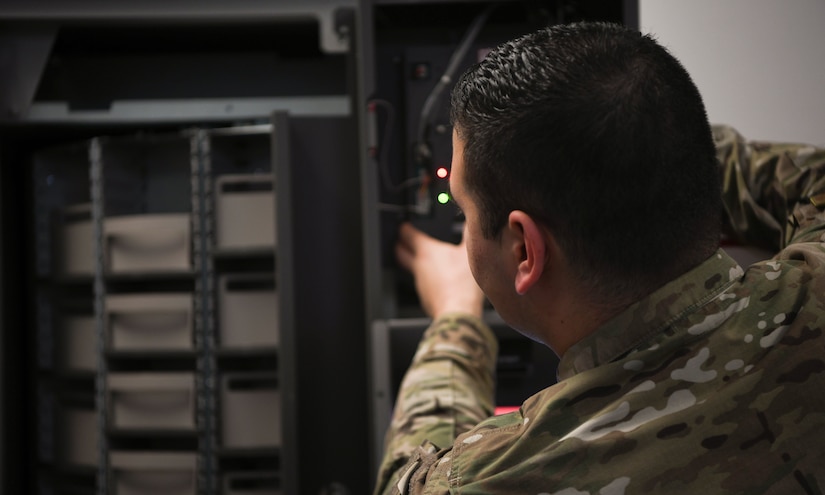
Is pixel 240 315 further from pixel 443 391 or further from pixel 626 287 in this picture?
pixel 626 287

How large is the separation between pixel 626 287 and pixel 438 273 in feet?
2.63

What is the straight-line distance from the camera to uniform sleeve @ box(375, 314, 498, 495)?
1031 mm

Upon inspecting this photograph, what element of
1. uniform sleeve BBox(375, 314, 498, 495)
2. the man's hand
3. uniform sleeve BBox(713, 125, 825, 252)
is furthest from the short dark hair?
the man's hand

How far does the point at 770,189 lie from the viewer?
38.5 inches

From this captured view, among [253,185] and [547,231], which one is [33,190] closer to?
[253,185]

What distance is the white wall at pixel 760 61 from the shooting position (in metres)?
1.16

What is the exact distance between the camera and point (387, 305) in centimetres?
164

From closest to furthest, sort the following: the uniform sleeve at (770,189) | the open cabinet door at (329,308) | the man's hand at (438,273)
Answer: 1. the uniform sleeve at (770,189)
2. the man's hand at (438,273)
3. the open cabinet door at (329,308)

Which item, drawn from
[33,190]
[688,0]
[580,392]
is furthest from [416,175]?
[33,190]

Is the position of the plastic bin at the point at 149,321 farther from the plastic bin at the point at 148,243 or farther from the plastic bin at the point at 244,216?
the plastic bin at the point at 244,216

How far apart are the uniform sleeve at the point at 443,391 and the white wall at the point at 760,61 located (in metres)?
0.53

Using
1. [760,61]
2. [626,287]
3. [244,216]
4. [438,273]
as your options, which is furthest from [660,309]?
[244,216]

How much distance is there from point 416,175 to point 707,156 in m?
1.01

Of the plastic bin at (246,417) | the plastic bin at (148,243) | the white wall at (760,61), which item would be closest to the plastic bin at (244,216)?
the plastic bin at (148,243)
